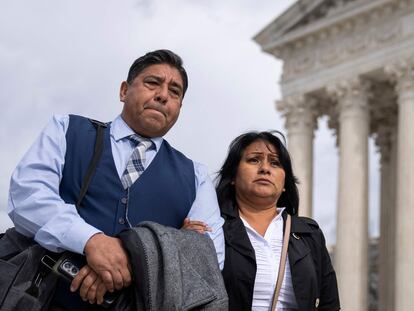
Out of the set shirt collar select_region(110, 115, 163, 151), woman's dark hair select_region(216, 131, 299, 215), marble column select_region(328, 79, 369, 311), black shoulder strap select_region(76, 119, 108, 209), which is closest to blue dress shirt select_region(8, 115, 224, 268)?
shirt collar select_region(110, 115, 163, 151)

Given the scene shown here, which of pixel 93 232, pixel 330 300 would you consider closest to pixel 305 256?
pixel 330 300

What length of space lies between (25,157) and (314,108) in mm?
26620

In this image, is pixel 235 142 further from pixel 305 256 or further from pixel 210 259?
pixel 210 259

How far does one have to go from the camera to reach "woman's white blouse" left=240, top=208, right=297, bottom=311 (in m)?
6.63

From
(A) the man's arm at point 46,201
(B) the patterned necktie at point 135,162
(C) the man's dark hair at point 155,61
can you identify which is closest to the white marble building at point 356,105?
(C) the man's dark hair at point 155,61

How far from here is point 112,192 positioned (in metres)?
5.38

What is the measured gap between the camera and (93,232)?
4992 millimetres

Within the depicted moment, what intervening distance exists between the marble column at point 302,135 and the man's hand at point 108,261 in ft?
82.4

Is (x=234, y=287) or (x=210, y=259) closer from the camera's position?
(x=210, y=259)

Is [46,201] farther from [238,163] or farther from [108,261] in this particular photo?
[238,163]

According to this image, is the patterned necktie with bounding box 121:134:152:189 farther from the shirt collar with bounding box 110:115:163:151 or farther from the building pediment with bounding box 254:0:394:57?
the building pediment with bounding box 254:0:394:57

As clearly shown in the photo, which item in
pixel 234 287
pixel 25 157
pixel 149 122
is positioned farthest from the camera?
pixel 234 287

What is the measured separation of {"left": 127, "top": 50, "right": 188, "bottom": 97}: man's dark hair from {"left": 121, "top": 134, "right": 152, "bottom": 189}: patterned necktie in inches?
19.3

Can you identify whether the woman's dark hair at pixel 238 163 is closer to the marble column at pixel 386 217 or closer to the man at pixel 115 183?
the man at pixel 115 183
